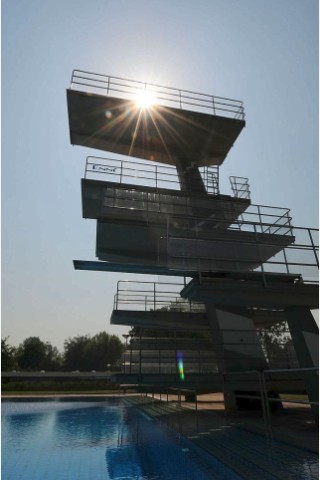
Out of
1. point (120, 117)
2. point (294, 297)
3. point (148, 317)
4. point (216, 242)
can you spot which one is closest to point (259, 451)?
point (294, 297)

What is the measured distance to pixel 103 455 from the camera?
213 inches

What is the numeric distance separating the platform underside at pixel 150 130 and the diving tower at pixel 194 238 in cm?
4

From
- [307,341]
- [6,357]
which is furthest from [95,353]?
[307,341]

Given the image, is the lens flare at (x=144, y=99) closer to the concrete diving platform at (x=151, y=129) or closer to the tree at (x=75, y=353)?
the concrete diving platform at (x=151, y=129)

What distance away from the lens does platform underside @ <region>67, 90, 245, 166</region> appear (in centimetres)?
1184

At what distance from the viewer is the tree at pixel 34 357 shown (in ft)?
214

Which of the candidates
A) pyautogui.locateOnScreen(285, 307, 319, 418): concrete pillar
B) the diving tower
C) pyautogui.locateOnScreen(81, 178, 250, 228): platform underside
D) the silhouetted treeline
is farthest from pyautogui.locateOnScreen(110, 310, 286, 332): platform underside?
the silhouetted treeline

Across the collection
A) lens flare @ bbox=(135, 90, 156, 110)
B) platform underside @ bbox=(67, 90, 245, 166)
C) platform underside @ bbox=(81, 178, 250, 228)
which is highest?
lens flare @ bbox=(135, 90, 156, 110)

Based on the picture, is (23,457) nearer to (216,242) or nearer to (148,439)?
(148,439)

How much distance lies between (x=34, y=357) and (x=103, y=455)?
6857 centimetres

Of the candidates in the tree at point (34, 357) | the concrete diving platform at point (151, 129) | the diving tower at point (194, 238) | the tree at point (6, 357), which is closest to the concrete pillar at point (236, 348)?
the diving tower at point (194, 238)

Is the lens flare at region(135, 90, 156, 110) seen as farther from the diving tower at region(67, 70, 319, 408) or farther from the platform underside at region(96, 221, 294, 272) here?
the platform underside at region(96, 221, 294, 272)

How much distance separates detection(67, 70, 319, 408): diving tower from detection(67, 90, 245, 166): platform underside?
4 centimetres

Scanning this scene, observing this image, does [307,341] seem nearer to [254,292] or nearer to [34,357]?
[254,292]
